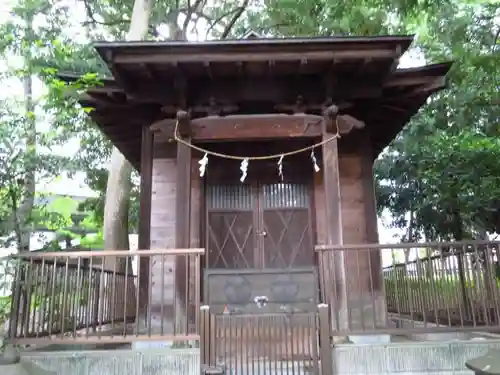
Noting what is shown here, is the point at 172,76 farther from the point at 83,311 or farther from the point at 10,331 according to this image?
the point at 10,331

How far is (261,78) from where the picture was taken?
679 cm

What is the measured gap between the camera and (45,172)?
10.9 meters

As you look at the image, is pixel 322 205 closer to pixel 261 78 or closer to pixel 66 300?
pixel 261 78

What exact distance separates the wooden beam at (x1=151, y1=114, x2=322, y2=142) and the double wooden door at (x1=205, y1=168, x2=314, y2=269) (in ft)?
4.79

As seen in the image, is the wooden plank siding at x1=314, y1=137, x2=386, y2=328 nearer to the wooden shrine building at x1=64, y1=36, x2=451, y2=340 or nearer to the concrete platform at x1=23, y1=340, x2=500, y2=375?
the wooden shrine building at x1=64, y1=36, x2=451, y2=340

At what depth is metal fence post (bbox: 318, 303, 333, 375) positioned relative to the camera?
15.7ft

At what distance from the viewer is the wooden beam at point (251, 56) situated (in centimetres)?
600

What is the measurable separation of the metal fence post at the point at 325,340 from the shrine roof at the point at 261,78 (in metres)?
3.22

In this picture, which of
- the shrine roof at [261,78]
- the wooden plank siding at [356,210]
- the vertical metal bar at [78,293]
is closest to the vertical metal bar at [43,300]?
the vertical metal bar at [78,293]

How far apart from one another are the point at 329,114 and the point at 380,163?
9241 millimetres

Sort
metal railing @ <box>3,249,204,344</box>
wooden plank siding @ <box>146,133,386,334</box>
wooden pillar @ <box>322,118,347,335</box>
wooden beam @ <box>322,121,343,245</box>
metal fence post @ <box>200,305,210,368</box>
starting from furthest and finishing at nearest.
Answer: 1. wooden plank siding @ <box>146,133,386,334</box>
2. wooden beam @ <box>322,121,343,245</box>
3. wooden pillar @ <box>322,118,347,335</box>
4. metal railing @ <box>3,249,204,344</box>
5. metal fence post @ <box>200,305,210,368</box>

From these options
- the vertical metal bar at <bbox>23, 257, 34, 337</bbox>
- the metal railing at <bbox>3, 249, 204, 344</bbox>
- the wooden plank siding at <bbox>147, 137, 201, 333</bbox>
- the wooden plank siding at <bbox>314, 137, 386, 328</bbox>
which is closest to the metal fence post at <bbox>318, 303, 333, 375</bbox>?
the metal railing at <bbox>3, 249, 204, 344</bbox>

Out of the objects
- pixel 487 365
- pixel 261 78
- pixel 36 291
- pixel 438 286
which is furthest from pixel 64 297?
pixel 438 286

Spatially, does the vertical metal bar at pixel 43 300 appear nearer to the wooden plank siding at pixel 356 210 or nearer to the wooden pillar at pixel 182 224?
the wooden pillar at pixel 182 224
